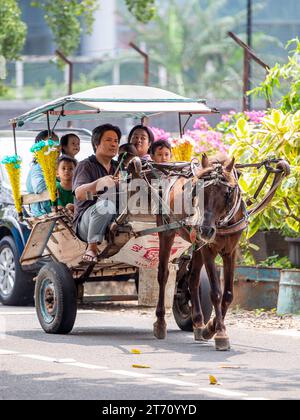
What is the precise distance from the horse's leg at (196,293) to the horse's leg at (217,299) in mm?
510

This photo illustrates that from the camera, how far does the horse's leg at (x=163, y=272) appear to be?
42.7 feet

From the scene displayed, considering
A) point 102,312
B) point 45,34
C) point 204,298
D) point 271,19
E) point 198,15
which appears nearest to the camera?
point 204,298

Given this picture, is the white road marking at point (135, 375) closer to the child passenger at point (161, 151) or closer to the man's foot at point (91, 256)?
the man's foot at point (91, 256)

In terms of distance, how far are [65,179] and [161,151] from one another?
117 centimetres

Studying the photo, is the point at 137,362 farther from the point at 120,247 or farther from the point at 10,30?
the point at 10,30

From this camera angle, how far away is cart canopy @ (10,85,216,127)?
13039mm

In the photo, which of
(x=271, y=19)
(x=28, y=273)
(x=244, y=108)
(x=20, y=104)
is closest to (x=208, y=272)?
(x=28, y=273)

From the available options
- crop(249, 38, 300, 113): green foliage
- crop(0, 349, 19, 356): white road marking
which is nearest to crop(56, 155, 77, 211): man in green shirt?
A: crop(0, 349, 19, 356): white road marking

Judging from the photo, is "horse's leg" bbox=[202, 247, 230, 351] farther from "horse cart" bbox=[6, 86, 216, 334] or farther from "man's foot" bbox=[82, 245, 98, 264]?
"man's foot" bbox=[82, 245, 98, 264]

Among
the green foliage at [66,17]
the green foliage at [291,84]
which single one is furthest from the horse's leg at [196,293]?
the green foliage at [66,17]
